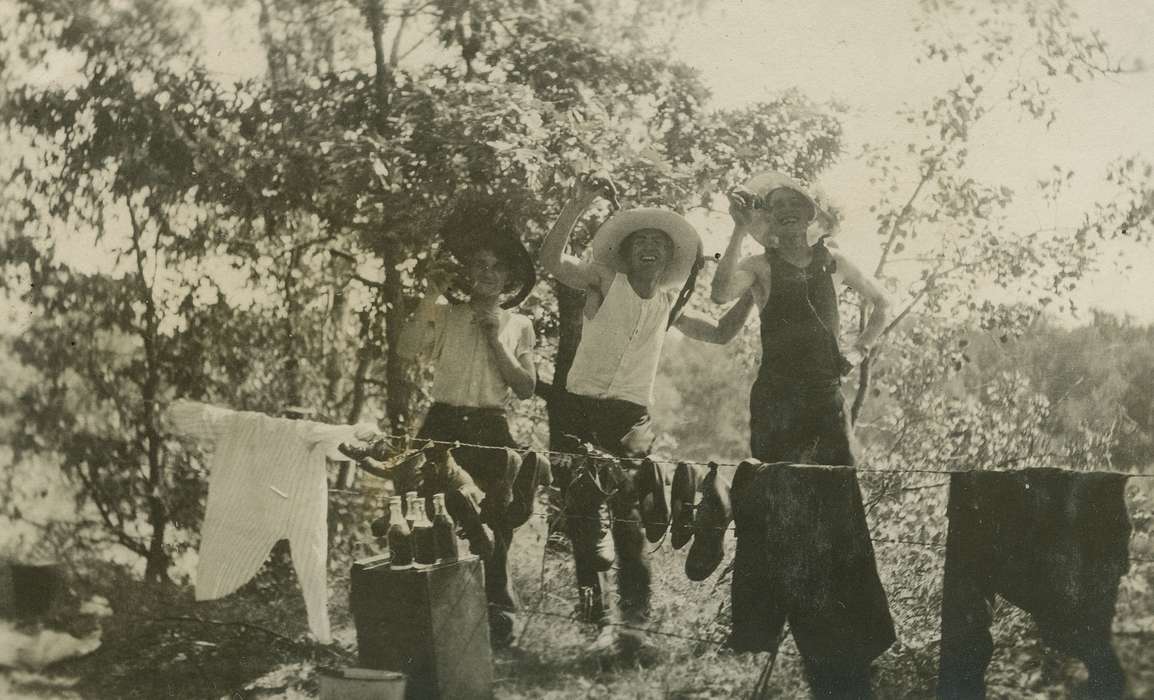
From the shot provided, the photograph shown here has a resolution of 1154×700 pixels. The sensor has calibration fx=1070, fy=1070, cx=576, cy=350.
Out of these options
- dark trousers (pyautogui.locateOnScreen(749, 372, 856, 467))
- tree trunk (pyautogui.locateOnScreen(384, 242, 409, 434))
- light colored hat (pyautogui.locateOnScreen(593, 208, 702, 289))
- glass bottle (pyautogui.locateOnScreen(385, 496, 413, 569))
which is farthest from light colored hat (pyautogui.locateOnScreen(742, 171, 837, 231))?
glass bottle (pyautogui.locateOnScreen(385, 496, 413, 569))

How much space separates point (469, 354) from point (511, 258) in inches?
18.4

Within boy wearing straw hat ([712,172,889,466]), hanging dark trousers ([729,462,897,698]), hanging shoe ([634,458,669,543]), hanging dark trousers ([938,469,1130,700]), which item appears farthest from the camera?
hanging shoe ([634,458,669,543])

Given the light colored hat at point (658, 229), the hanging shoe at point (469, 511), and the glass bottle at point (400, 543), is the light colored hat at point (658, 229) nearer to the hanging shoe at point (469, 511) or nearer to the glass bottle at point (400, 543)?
the hanging shoe at point (469, 511)

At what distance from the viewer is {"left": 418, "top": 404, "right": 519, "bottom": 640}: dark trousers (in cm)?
464

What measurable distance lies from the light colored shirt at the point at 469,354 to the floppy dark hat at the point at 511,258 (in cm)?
9

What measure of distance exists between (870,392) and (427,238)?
207cm

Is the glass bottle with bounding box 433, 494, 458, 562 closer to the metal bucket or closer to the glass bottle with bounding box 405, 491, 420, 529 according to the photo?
the glass bottle with bounding box 405, 491, 420, 529

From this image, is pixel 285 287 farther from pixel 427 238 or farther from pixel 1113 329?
pixel 1113 329

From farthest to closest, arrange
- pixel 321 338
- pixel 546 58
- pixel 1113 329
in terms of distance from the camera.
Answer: pixel 321 338 < pixel 546 58 < pixel 1113 329

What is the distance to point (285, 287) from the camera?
16.8ft

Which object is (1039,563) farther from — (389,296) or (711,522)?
(389,296)

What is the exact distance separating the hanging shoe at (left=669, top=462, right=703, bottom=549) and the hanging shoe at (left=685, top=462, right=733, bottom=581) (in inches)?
1.1

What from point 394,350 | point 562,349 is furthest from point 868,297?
point 394,350

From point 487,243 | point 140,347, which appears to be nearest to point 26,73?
point 140,347
